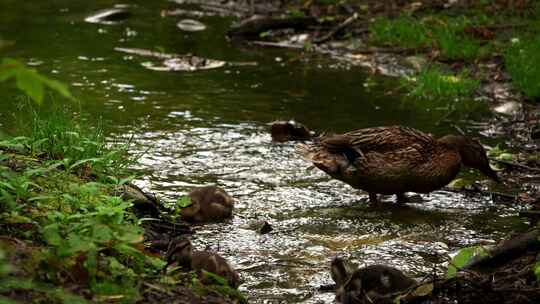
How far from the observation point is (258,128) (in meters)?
9.81

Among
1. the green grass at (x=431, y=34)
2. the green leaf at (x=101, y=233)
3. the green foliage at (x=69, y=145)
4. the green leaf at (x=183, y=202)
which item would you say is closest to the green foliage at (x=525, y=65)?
the green grass at (x=431, y=34)

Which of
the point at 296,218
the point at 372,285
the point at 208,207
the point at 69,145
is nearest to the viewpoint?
the point at 372,285

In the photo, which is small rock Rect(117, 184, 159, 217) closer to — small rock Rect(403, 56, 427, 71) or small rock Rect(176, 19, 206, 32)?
small rock Rect(403, 56, 427, 71)

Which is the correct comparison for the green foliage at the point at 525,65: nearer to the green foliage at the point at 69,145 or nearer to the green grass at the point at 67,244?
the green foliage at the point at 69,145

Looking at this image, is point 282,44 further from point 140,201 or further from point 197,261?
point 197,261

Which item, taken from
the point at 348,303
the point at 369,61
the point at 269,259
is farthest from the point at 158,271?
the point at 369,61

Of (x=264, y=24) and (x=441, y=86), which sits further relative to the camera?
(x=264, y=24)

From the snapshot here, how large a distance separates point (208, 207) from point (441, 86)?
17.5ft

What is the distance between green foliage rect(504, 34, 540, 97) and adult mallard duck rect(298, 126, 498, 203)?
3.53 m

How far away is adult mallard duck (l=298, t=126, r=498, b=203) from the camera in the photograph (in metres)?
7.29

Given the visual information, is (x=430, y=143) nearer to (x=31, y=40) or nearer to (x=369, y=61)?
(x=369, y=61)

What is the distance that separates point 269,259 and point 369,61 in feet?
24.9

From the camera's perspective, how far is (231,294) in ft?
16.4

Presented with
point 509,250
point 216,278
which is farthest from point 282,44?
point 216,278
